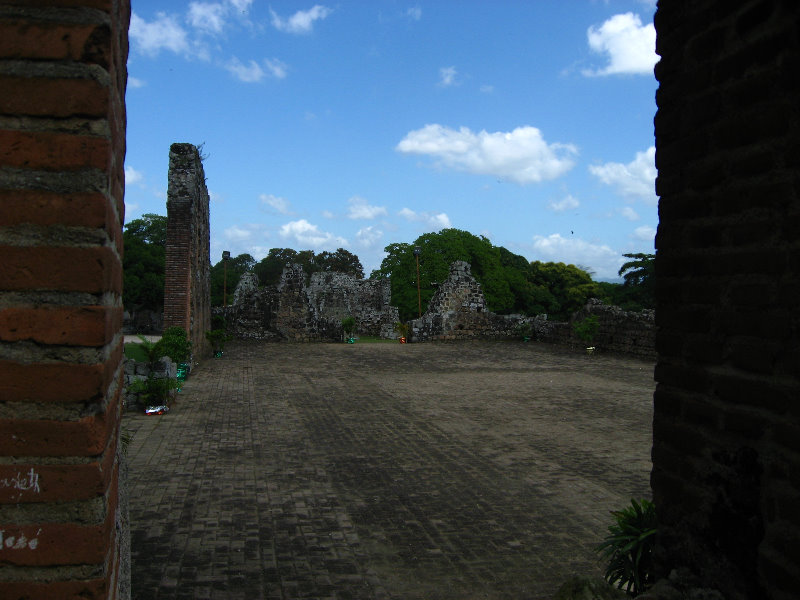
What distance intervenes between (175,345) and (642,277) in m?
23.4

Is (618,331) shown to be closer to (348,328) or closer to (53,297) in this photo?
(348,328)

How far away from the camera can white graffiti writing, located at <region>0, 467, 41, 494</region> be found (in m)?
1.64

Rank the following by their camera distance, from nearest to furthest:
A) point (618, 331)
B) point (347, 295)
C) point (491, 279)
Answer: point (618, 331), point (347, 295), point (491, 279)

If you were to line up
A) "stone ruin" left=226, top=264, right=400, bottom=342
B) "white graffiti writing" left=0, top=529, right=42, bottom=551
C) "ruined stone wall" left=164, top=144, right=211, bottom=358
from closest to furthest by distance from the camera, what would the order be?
"white graffiti writing" left=0, top=529, right=42, bottom=551 → "ruined stone wall" left=164, top=144, right=211, bottom=358 → "stone ruin" left=226, top=264, right=400, bottom=342

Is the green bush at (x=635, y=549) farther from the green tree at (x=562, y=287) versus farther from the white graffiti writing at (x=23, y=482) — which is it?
the green tree at (x=562, y=287)

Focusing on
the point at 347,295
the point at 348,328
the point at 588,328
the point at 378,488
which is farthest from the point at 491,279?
the point at 378,488

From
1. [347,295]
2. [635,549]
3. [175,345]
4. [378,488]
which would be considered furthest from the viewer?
[347,295]

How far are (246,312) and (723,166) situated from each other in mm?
24380

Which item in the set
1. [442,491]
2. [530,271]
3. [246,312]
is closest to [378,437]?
[442,491]

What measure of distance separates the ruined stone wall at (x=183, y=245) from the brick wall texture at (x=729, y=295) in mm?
13487

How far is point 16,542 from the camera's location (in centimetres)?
164

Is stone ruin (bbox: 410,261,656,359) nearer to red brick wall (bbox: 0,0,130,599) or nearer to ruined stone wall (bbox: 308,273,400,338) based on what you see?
ruined stone wall (bbox: 308,273,400,338)

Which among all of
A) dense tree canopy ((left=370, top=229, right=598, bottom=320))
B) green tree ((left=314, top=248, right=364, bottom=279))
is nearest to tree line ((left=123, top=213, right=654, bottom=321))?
dense tree canopy ((left=370, top=229, right=598, bottom=320))

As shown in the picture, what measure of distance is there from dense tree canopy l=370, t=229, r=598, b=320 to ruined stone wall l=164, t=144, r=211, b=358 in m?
26.5
